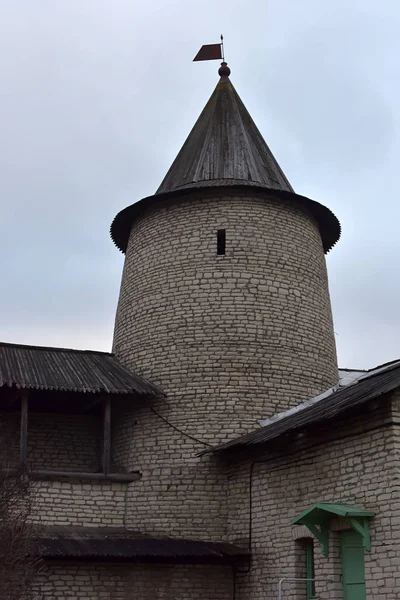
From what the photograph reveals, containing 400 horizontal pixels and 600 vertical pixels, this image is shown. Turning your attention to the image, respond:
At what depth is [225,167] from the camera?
14906mm

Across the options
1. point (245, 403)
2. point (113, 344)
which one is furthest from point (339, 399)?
point (113, 344)

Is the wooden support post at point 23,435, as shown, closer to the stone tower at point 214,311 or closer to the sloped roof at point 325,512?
the stone tower at point 214,311

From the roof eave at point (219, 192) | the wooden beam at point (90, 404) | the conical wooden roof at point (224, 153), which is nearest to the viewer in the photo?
the wooden beam at point (90, 404)

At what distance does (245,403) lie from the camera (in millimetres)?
13047

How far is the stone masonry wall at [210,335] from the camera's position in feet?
41.8

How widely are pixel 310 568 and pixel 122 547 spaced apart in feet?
8.72

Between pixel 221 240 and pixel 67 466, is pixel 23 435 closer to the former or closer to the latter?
pixel 67 466

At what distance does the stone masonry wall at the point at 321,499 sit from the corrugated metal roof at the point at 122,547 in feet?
1.89

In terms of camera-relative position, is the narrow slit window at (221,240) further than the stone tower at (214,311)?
Yes

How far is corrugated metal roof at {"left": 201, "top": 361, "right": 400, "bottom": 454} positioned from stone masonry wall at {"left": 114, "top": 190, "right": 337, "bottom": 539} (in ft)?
2.38

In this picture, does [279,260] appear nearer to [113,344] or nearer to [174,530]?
[113,344]

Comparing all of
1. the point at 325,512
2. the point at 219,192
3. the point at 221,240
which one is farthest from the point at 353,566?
the point at 219,192

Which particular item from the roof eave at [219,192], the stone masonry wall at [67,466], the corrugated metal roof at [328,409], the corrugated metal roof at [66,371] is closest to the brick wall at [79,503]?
the stone masonry wall at [67,466]

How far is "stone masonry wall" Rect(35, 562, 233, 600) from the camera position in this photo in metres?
11.2
